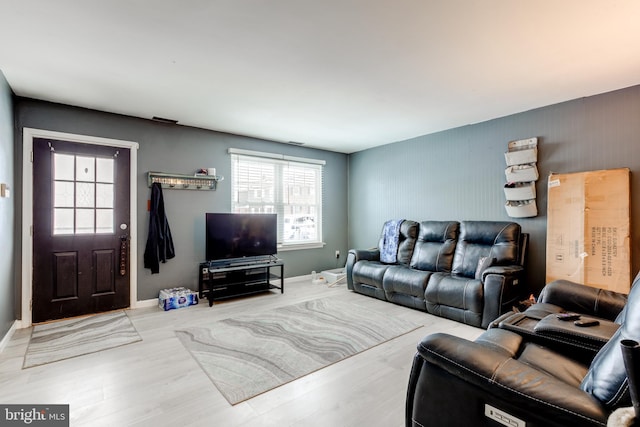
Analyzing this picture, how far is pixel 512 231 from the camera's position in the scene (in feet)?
11.7

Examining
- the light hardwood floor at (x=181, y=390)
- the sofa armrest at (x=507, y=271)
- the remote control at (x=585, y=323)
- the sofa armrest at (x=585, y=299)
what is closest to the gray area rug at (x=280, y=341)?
the light hardwood floor at (x=181, y=390)

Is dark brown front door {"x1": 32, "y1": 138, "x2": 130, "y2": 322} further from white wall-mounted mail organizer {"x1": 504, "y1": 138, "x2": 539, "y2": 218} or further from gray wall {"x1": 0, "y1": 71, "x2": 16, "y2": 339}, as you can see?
white wall-mounted mail organizer {"x1": 504, "y1": 138, "x2": 539, "y2": 218}

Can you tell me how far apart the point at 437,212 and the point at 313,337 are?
2840mm

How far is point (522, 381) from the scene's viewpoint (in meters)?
1.08

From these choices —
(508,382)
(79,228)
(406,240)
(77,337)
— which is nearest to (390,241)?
(406,240)

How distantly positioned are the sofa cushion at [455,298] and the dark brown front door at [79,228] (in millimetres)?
3792

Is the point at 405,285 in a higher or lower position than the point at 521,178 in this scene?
lower

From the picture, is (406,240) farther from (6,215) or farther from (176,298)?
(6,215)

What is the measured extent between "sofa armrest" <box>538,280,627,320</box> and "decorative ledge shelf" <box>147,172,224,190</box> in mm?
4116

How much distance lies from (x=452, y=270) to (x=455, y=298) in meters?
0.69

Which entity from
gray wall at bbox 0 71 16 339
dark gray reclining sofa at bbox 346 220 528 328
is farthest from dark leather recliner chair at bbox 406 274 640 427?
gray wall at bbox 0 71 16 339

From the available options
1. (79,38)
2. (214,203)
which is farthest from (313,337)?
(79,38)

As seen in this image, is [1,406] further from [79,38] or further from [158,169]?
[158,169]

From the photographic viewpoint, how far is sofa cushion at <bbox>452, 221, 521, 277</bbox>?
3504mm
